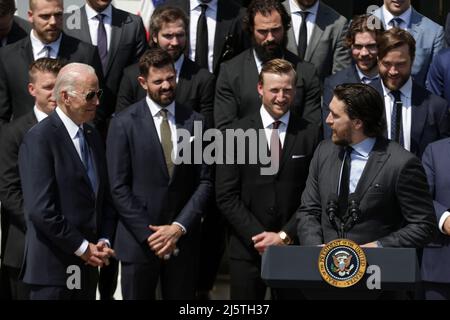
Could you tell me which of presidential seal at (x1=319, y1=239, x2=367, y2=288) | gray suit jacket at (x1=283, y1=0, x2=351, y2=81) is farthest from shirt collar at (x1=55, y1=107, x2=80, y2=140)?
gray suit jacket at (x1=283, y1=0, x2=351, y2=81)

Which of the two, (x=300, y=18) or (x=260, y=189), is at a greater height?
(x=300, y=18)

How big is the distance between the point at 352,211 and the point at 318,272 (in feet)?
2.94

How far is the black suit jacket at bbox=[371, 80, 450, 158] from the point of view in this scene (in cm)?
744

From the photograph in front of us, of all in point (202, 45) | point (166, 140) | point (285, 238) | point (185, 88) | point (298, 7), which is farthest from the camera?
point (298, 7)

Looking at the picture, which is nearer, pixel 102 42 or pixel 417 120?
pixel 417 120

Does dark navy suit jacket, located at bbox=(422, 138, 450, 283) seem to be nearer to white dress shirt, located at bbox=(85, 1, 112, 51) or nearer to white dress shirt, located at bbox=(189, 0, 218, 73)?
white dress shirt, located at bbox=(189, 0, 218, 73)

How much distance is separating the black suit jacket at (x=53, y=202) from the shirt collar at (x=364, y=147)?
151 cm

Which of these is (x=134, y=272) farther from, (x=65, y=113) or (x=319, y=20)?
(x=319, y=20)

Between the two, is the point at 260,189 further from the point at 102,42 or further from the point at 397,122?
the point at 102,42

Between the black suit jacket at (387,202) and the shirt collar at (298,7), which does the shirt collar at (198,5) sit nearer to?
the shirt collar at (298,7)

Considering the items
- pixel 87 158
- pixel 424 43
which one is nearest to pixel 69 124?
pixel 87 158

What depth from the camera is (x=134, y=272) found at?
7.11 m

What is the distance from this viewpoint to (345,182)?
20.5 feet
